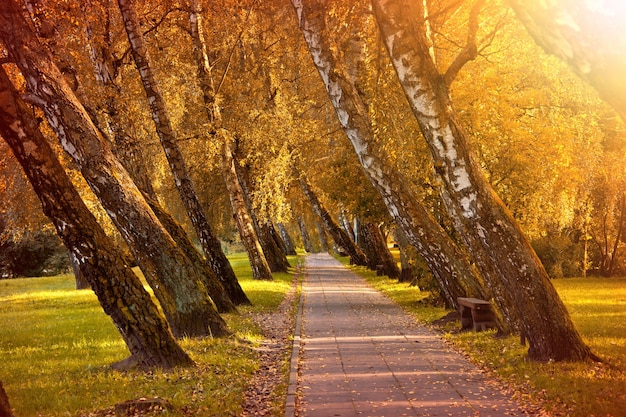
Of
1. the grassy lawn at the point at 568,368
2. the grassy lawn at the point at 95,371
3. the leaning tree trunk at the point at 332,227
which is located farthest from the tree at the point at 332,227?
the grassy lawn at the point at 95,371

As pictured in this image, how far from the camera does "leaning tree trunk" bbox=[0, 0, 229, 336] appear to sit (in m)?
10.4

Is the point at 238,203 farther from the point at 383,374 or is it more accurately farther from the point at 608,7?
the point at 608,7

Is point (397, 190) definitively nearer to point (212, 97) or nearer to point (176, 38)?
point (212, 97)

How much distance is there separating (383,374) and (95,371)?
417 cm

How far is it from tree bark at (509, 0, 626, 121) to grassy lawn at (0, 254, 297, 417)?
6.14m

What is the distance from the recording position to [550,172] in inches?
780

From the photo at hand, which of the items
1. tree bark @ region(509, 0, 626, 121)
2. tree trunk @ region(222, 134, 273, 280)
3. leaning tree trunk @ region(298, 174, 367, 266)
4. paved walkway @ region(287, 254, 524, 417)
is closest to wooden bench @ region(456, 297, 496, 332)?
paved walkway @ region(287, 254, 524, 417)

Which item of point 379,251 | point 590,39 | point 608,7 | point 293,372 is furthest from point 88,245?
point 379,251

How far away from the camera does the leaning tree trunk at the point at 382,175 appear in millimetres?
13891

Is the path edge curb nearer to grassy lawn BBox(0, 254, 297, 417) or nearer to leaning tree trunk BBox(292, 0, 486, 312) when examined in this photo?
grassy lawn BBox(0, 254, 297, 417)

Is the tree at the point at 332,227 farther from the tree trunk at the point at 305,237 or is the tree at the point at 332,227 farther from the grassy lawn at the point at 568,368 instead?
the tree trunk at the point at 305,237

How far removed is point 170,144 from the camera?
1750 centimetres

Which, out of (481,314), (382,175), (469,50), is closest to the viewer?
(469,50)

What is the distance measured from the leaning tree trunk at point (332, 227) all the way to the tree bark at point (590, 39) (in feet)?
108
